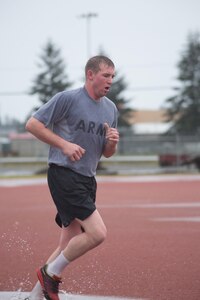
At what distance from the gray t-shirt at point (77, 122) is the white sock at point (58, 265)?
68cm

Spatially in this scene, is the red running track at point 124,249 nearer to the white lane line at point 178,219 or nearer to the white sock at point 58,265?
the white lane line at point 178,219

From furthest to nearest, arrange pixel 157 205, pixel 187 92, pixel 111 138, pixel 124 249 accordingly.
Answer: pixel 187 92, pixel 157 205, pixel 124 249, pixel 111 138

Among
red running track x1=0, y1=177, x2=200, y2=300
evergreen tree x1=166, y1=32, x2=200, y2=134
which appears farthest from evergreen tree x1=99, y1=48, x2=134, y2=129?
red running track x1=0, y1=177, x2=200, y2=300

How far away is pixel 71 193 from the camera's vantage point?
448 centimetres

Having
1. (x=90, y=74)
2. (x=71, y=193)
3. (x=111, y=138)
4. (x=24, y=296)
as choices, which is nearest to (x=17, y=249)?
(x=24, y=296)

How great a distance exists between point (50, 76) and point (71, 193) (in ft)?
177

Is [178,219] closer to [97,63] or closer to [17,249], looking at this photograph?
[17,249]

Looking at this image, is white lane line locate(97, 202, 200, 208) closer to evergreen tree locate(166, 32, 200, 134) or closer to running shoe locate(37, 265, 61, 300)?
running shoe locate(37, 265, 61, 300)

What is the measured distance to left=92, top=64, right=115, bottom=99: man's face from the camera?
4.52m

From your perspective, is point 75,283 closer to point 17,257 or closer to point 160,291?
point 160,291

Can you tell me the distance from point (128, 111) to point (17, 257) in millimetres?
52180

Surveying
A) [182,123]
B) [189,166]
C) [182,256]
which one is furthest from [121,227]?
[182,123]

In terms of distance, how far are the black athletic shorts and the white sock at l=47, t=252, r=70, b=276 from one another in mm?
270

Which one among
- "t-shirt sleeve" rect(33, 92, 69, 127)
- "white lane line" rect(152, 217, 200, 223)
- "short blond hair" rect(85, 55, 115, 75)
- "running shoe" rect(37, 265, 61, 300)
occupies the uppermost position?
"short blond hair" rect(85, 55, 115, 75)
